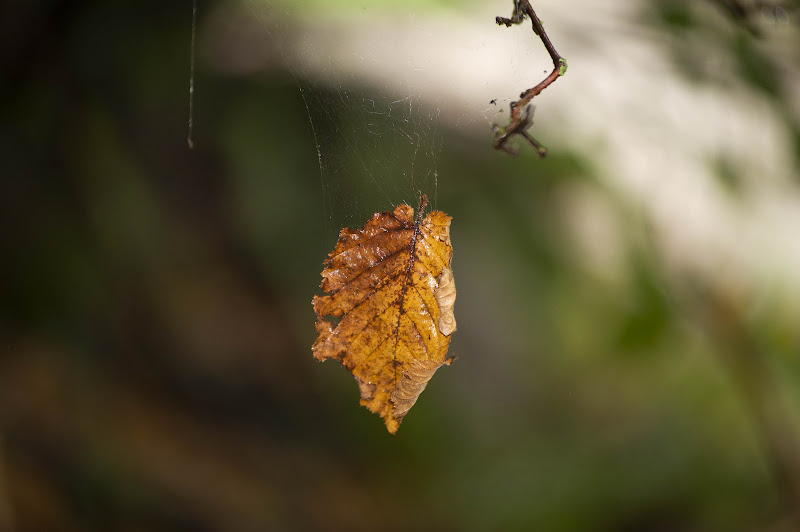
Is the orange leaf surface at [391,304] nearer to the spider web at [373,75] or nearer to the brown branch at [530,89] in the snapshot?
the brown branch at [530,89]

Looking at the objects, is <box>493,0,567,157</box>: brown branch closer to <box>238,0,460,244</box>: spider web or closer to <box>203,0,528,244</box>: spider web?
<box>238,0,460,244</box>: spider web

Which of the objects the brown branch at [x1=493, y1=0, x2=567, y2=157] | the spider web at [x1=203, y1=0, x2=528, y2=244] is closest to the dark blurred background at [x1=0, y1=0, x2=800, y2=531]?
the spider web at [x1=203, y1=0, x2=528, y2=244]

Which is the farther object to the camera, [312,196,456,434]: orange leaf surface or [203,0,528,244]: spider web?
[203,0,528,244]: spider web

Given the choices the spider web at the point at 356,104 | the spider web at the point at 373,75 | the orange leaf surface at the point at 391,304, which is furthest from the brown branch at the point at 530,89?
the spider web at the point at 373,75

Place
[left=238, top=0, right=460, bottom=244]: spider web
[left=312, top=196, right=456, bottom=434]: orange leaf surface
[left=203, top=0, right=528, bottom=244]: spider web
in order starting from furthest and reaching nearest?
[left=203, top=0, right=528, bottom=244]: spider web → [left=238, top=0, right=460, bottom=244]: spider web → [left=312, top=196, right=456, bottom=434]: orange leaf surface

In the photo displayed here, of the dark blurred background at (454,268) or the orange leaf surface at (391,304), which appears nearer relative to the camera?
the orange leaf surface at (391,304)

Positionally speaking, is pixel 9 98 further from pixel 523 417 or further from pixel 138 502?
pixel 523 417

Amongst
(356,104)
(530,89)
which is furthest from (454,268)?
(530,89)

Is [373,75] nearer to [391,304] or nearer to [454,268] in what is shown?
[454,268]
